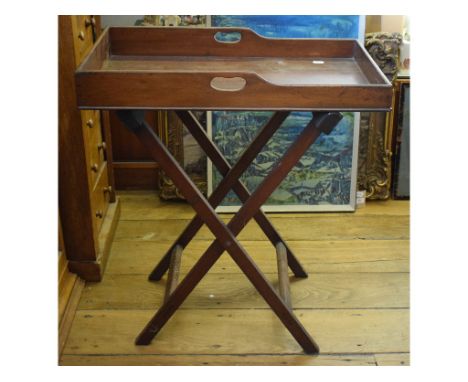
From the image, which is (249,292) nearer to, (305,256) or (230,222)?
(305,256)

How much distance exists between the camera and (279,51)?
A: 6.72 feet

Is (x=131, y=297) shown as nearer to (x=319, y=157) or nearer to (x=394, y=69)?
(x=319, y=157)

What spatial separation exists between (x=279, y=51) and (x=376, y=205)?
45.2 inches

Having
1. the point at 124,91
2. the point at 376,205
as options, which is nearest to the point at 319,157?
the point at 376,205

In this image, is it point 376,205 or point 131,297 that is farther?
point 376,205

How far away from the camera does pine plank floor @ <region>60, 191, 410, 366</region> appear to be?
1.95m

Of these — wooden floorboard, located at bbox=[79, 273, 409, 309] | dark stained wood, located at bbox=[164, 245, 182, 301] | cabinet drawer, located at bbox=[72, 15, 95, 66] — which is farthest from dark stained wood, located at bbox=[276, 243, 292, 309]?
cabinet drawer, located at bbox=[72, 15, 95, 66]

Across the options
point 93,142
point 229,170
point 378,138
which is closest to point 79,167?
point 93,142

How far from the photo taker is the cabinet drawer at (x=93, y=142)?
85.4 inches

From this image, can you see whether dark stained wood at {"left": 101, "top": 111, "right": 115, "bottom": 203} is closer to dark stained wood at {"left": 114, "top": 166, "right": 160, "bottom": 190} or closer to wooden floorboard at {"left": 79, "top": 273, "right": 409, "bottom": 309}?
dark stained wood at {"left": 114, "top": 166, "right": 160, "bottom": 190}

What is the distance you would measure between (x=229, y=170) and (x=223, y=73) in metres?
0.62

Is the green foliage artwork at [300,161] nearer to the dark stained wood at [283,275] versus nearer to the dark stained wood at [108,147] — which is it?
the dark stained wood at [108,147]

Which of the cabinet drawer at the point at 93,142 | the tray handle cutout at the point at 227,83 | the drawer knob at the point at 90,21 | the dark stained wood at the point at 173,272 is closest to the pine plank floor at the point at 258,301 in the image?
the dark stained wood at the point at 173,272

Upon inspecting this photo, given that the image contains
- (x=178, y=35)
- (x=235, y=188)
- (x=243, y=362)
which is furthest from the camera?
(x=235, y=188)
